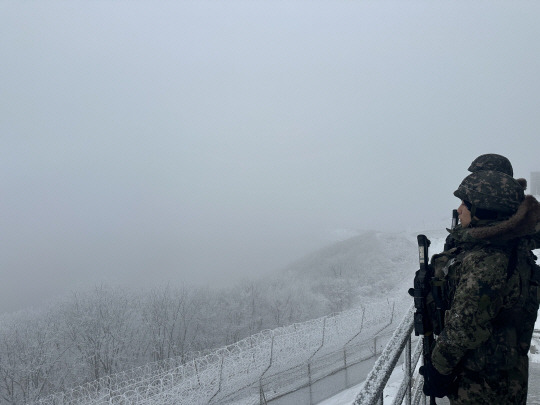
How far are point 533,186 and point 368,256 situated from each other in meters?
24.8

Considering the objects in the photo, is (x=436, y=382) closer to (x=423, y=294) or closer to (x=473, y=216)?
(x=423, y=294)

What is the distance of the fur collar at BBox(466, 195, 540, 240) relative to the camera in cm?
243

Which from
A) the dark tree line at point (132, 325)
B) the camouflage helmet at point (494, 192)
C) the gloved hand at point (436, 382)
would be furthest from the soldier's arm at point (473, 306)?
the dark tree line at point (132, 325)

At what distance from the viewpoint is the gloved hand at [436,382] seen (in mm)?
2562

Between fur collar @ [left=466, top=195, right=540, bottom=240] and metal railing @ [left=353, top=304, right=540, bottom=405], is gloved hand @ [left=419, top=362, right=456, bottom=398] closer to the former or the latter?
metal railing @ [left=353, top=304, right=540, bottom=405]

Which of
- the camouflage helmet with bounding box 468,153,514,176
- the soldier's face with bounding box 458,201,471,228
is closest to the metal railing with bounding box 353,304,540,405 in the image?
the soldier's face with bounding box 458,201,471,228

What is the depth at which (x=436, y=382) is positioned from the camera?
2.56 meters

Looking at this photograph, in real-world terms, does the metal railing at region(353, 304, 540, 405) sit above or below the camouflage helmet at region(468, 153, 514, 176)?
below

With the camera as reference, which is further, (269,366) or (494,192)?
(269,366)

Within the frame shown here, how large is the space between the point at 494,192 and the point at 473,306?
83cm

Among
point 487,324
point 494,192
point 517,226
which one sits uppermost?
point 494,192

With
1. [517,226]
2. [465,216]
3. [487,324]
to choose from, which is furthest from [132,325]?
[517,226]

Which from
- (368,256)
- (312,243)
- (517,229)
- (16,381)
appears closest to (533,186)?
(368,256)

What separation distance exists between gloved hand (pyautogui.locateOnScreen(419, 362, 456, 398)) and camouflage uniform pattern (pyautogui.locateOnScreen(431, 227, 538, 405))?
0.15ft
